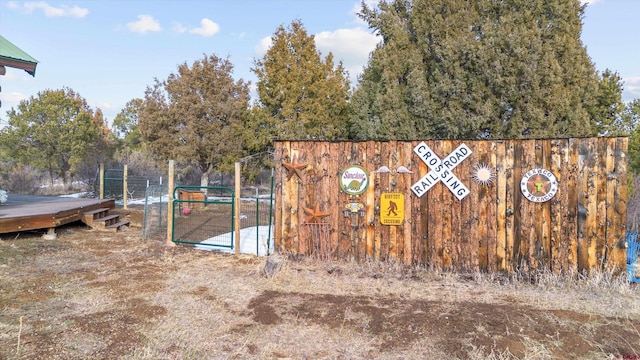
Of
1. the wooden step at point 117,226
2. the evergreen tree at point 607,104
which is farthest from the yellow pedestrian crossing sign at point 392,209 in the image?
the evergreen tree at point 607,104

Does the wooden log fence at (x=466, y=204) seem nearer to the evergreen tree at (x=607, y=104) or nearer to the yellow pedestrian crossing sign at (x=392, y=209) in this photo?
the yellow pedestrian crossing sign at (x=392, y=209)

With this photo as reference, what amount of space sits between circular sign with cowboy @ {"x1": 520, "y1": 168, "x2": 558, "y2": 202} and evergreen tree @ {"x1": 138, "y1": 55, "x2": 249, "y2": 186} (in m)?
14.3

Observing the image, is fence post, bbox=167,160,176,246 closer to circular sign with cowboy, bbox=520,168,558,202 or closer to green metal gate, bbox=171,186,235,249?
green metal gate, bbox=171,186,235,249

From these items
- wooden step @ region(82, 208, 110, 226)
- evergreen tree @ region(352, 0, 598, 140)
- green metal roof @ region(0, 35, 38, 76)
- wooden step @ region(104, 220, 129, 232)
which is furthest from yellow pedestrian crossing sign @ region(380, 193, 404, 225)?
evergreen tree @ region(352, 0, 598, 140)

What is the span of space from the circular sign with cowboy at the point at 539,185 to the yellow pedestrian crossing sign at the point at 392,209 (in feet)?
6.14

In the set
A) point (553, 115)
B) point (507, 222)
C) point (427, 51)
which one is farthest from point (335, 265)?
point (427, 51)

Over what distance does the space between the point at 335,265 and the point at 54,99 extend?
2874 cm

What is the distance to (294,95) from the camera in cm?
1881

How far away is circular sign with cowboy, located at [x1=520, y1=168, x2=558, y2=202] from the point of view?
622 centimetres

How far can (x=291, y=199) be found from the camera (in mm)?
7117

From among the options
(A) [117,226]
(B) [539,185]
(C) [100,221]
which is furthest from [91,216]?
(B) [539,185]

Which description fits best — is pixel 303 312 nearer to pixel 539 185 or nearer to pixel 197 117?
pixel 539 185

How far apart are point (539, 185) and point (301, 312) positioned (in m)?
4.15

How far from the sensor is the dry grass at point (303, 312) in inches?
150
